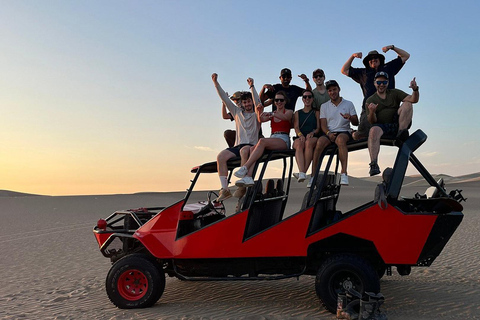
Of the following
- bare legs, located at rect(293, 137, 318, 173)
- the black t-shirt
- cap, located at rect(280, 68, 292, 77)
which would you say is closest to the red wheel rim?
bare legs, located at rect(293, 137, 318, 173)

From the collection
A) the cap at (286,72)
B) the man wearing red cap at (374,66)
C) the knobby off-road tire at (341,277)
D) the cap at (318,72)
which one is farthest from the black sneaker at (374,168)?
the cap at (286,72)

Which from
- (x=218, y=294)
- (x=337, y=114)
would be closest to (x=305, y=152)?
(x=337, y=114)

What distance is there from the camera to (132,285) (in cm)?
677

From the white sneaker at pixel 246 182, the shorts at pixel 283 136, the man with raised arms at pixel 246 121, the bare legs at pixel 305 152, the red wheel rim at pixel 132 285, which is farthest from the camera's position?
the man with raised arms at pixel 246 121

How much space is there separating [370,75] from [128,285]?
4.92 meters

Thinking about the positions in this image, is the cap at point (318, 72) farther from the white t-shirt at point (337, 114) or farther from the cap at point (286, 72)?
the white t-shirt at point (337, 114)

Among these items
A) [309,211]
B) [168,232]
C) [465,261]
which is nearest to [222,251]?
[168,232]

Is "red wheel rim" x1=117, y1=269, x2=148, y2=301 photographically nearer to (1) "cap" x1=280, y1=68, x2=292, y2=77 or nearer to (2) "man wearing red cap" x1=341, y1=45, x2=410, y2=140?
(1) "cap" x1=280, y1=68, x2=292, y2=77

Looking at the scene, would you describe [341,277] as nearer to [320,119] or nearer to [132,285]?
[320,119]

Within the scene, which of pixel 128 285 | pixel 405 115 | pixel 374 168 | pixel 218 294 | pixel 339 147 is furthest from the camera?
pixel 218 294

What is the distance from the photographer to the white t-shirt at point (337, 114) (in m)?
6.72

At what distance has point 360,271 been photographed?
6.01 metres

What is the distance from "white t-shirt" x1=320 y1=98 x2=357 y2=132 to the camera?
265 inches

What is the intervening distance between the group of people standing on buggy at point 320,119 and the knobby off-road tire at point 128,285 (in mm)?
1390
